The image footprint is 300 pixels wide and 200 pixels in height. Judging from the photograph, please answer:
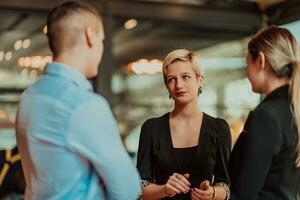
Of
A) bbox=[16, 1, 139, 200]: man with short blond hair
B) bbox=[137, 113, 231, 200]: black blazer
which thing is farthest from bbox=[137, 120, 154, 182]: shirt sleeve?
bbox=[16, 1, 139, 200]: man with short blond hair

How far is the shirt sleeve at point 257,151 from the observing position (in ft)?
5.03

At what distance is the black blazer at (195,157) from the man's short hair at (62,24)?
76cm

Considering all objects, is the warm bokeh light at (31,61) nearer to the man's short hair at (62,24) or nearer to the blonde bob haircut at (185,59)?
the blonde bob haircut at (185,59)

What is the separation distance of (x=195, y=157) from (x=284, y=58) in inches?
24.2

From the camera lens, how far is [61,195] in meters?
1.42

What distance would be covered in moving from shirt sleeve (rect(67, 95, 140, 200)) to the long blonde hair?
23.0 inches

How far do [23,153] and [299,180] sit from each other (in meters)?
0.93

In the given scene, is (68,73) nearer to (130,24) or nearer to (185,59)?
(185,59)

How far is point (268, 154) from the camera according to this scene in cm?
153

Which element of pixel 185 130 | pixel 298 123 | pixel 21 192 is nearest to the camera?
pixel 298 123

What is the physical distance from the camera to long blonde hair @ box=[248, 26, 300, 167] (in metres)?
1.61

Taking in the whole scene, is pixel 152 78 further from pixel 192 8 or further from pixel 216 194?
pixel 216 194

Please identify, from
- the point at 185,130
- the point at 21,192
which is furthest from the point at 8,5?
the point at 185,130

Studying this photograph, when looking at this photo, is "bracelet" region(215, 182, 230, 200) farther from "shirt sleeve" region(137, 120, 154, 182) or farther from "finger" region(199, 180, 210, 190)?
"shirt sleeve" region(137, 120, 154, 182)
